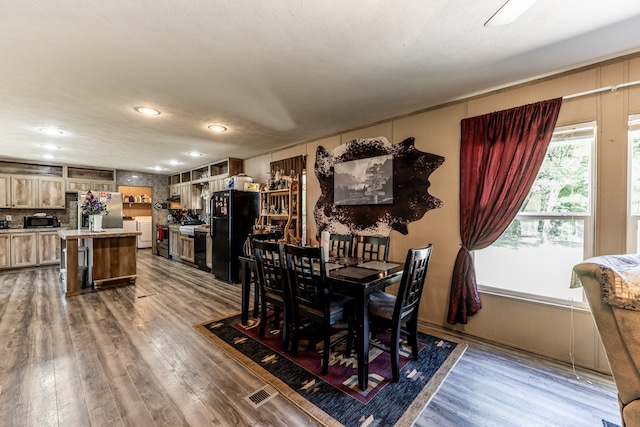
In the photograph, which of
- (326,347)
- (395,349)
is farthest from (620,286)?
(326,347)

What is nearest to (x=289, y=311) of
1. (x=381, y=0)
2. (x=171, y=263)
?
(x=381, y=0)

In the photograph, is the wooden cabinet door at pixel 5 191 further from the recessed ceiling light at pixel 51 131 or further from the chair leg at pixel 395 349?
A: the chair leg at pixel 395 349

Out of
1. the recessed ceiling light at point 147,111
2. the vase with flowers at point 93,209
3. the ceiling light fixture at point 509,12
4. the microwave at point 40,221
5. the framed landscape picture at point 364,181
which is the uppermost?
the recessed ceiling light at point 147,111

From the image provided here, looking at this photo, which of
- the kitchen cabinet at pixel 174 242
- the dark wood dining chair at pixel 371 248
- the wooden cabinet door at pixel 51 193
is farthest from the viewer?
the kitchen cabinet at pixel 174 242

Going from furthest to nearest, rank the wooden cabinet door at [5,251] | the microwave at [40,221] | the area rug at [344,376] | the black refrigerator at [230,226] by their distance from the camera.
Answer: the microwave at [40,221] → the wooden cabinet door at [5,251] → the black refrigerator at [230,226] → the area rug at [344,376]

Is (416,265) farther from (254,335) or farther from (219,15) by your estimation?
(219,15)

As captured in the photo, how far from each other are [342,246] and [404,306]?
4.26ft

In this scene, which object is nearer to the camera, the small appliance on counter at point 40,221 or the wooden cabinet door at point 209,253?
the wooden cabinet door at point 209,253

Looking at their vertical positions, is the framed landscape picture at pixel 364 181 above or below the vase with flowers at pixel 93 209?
above

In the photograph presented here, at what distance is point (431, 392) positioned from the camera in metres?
1.91

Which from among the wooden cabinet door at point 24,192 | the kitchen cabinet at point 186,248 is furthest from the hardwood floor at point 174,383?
the wooden cabinet door at point 24,192

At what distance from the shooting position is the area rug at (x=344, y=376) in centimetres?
171

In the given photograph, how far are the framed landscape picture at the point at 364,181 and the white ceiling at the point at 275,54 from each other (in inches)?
23.6

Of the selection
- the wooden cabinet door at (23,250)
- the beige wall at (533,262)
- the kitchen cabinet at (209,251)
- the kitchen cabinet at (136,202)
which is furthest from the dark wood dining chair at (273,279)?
the kitchen cabinet at (136,202)
